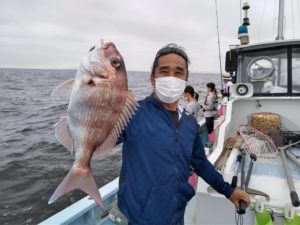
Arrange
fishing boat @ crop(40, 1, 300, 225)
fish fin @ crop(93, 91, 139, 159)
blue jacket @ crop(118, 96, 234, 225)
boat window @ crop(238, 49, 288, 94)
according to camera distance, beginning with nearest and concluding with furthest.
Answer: fish fin @ crop(93, 91, 139, 159) < blue jacket @ crop(118, 96, 234, 225) < fishing boat @ crop(40, 1, 300, 225) < boat window @ crop(238, 49, 288, 94)

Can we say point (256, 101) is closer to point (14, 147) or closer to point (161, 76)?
point (161, 76)

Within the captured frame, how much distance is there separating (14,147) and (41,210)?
202 inches

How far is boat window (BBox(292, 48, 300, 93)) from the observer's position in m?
5.54

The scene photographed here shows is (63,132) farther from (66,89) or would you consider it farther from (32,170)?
(32,170)

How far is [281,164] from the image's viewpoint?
3.78 m

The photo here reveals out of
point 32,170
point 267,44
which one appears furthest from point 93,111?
point 32,170

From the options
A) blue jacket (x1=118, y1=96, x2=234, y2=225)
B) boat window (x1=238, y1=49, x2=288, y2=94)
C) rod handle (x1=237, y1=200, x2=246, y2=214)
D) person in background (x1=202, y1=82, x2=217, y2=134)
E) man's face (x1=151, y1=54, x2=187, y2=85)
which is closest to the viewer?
blue jacket (x1=118, y1=96, x2=234, y2=225)

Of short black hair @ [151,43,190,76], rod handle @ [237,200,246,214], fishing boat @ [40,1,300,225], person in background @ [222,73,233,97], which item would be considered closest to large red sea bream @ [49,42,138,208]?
short black hair @ [151,43,190,76]

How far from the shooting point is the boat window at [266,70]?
566cm

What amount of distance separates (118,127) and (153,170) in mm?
378

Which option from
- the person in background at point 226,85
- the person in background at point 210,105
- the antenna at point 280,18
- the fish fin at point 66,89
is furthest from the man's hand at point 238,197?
the person in background at point 210,105

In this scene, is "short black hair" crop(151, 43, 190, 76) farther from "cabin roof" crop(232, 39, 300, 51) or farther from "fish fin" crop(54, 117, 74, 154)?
"cabin roof" crop(232, 39, 300, 51)

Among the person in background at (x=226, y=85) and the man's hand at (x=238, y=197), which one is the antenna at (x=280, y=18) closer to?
the person in background at (x=226, y=85)

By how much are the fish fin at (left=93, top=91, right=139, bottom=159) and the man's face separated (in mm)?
432
